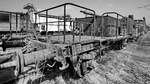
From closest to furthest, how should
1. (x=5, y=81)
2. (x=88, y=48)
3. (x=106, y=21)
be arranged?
(x=5, y=81), (x=88, y=48), (x=106, y=21)

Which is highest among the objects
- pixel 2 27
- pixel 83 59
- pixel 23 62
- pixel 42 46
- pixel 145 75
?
pixel 2 27

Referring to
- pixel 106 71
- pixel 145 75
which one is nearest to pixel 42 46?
pixel 106 71

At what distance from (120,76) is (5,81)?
16.5 ft

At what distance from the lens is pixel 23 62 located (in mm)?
2871

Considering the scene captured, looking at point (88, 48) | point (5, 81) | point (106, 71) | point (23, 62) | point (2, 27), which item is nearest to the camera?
point (23, 62)

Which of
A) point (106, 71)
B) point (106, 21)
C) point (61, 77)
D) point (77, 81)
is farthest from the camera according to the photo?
point (106, 21)

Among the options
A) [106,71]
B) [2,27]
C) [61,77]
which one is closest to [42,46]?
[61,77]

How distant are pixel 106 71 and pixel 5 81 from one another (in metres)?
4.69

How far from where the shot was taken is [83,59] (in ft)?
16.0

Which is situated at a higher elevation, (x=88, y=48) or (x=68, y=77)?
(x=88, y=48)

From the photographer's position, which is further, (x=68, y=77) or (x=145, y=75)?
(x=145, y=75)

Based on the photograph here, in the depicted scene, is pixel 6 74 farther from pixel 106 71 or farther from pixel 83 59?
pixel 106 71

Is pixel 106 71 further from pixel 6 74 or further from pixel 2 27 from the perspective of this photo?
pixel 2 27

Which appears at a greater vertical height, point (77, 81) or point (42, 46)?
point (42, 46)
